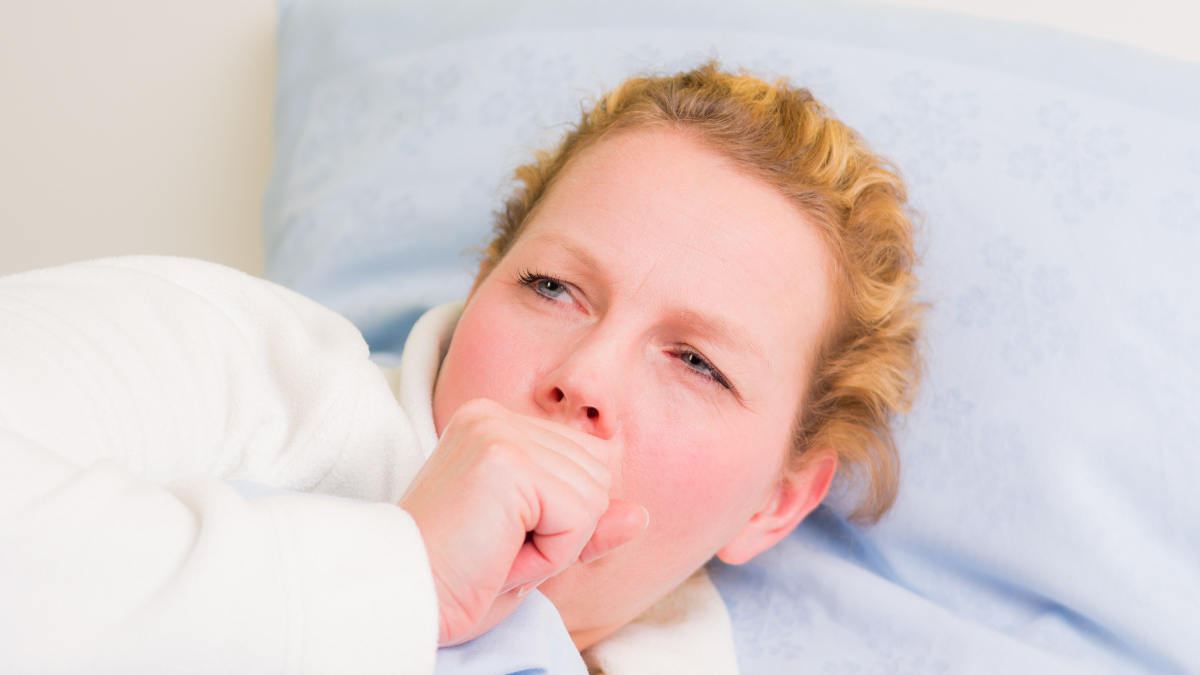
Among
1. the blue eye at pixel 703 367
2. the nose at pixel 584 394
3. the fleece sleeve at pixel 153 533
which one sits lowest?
the fleece sleeve at pixel 153 533

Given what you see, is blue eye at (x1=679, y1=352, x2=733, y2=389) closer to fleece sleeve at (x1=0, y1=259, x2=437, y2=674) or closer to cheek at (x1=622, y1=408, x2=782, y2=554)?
cheek at (x1=622, y1=408, x2=782, y2=554)

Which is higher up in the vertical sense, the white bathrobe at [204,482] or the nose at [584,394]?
the nose at [584,394]

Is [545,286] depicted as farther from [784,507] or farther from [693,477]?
[784,507]

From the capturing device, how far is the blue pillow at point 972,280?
1.06 metres

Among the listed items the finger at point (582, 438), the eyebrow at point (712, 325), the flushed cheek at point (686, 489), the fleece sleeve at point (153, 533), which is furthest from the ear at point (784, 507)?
the fleece sleeve at point (153, 533)

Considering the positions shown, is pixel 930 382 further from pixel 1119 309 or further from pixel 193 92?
pixel 193 92

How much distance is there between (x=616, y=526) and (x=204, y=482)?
32 centimetres

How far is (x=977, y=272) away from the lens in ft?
3.80

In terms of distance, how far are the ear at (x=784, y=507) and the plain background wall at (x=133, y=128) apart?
1.17 m

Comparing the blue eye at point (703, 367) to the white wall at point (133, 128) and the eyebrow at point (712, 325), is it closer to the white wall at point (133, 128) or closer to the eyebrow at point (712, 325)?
the eyebrow at point (712, 325)

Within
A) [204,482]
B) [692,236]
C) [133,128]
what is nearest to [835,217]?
[692,236]

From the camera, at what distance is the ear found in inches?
42.7

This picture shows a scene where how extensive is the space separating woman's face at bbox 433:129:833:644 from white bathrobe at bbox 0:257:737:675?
129mm

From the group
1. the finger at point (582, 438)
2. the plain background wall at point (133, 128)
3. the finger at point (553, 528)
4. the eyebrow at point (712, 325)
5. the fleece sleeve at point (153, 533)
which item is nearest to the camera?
the fleece sleeve at point (153, 533)
